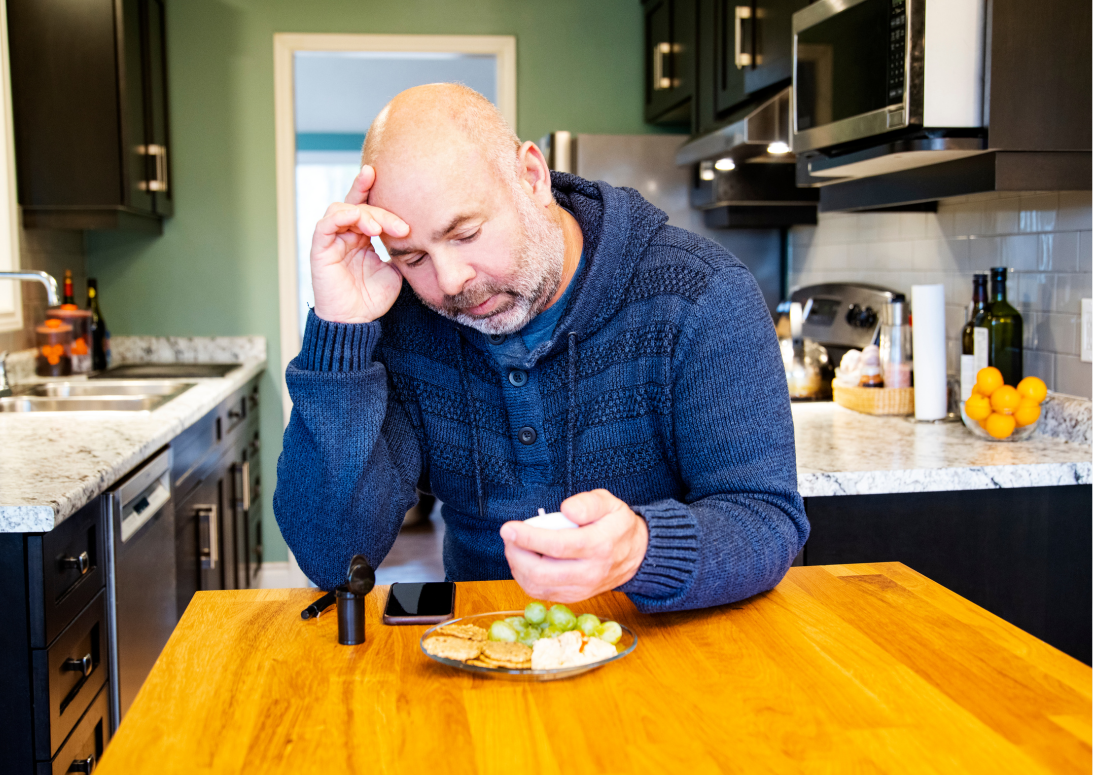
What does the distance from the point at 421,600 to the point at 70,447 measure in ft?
3.79

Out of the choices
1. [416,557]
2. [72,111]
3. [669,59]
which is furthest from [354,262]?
[416,557]

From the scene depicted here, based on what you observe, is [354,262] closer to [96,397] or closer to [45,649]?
[45,649]

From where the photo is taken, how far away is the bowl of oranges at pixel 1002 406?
195cm

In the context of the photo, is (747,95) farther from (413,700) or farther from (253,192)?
(413,700)

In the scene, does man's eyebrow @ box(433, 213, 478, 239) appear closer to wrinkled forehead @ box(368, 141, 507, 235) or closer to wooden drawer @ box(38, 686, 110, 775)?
wrinkled forehead @ box(368, 141, 507, 235)

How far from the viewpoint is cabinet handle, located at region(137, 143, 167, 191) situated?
11.1 feet

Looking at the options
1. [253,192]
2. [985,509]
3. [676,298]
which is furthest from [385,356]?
[253,192]

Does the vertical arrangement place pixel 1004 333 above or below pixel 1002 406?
above

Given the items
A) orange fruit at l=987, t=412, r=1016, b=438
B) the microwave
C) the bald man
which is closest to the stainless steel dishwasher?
the bald man

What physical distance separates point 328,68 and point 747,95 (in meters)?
4.78

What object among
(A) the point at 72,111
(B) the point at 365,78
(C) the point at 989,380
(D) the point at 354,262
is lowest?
(C) the point at 989,380

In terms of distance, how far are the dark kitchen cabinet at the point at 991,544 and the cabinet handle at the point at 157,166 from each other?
2.66 meters

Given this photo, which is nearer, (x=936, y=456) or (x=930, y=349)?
(x=936, y=456)

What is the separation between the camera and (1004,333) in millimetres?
2154
